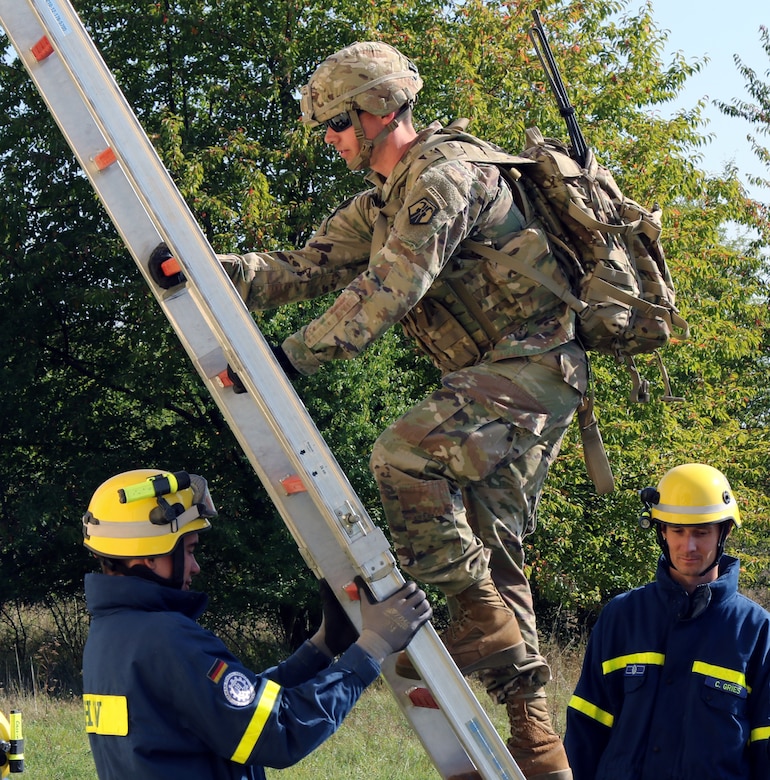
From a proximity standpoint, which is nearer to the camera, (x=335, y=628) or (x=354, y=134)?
(x=335, y=628)

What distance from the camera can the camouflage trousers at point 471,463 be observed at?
12.5ft

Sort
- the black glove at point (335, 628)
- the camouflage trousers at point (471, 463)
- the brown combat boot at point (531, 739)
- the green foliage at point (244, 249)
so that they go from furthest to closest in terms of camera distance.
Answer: the green foliage at point (244, 249), the brown combat boot at point (531, 739), the camouflage trousers at point (471, 463), the black glove at point (335, 628)

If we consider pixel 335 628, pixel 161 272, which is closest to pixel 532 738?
pixel 335 628

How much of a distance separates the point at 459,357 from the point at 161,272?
1268mm

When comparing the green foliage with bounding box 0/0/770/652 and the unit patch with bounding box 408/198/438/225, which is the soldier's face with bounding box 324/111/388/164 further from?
the green foliage with bounding box 0/0/770/652

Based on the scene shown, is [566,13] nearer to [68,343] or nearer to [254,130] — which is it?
[254,130]

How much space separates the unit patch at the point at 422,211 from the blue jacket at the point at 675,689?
1.40m

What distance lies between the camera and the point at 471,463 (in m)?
3.85

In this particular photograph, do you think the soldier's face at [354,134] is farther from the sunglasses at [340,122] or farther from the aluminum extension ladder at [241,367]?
the aluminum extension ladder at [241,367]

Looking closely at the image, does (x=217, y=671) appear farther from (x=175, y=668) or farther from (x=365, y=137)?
(x=365, y=137)

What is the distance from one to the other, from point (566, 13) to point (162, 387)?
855 cm

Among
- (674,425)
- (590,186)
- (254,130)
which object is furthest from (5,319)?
(590,186)

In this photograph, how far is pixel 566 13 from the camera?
18188 mm

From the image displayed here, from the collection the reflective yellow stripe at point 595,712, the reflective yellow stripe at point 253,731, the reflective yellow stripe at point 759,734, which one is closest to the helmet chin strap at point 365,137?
the reflective yellow stripe at point 253,731
